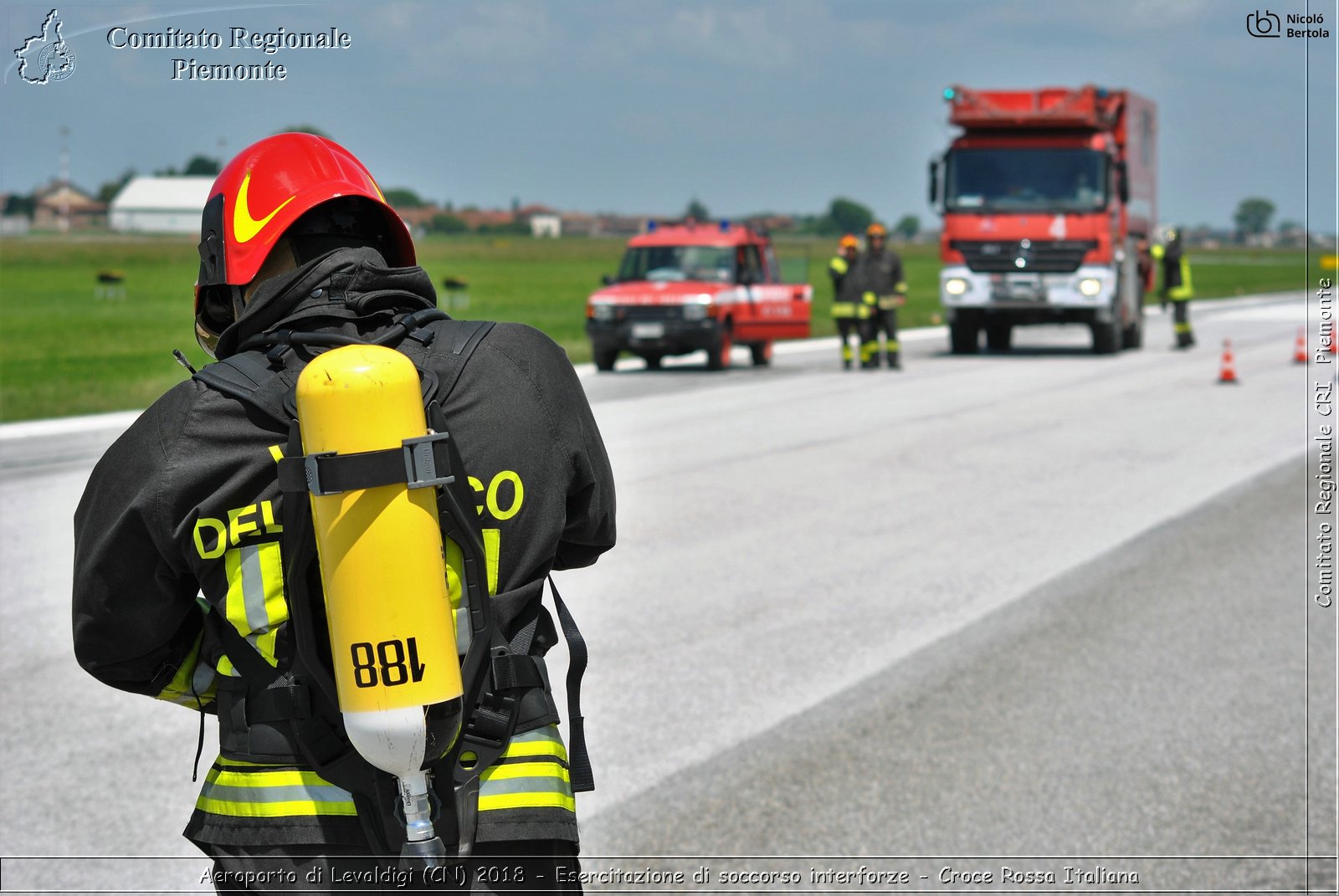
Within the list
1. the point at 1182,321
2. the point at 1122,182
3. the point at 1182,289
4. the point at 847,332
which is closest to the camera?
the point at 847,332

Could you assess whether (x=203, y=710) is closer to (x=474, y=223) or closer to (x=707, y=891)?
(x=707, y=891)

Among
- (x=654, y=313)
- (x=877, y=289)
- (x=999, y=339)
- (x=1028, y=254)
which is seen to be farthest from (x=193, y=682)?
(x=999, y=339)

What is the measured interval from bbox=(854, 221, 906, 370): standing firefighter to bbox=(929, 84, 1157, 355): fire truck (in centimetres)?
183

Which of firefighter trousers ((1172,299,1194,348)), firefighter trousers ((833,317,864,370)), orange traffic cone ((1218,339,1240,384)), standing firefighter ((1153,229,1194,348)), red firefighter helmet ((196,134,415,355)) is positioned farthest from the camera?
firefighter trousers ((1172,299,1194,348))

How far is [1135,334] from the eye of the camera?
2578 cm

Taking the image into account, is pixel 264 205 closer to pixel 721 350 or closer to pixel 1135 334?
pixel 721 350

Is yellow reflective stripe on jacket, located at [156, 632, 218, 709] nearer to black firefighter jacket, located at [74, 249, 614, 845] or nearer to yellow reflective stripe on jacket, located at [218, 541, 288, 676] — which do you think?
black firefighter jacket, located at [74, 249, 614, 845]

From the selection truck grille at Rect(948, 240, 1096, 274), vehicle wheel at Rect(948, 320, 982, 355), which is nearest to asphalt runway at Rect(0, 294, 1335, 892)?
truck grille at Rect(948, 240, 1096, 274)

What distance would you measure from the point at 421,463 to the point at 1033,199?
21.5m

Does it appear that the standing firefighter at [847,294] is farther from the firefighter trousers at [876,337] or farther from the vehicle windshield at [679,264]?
the vehicle windshield at [679,264]

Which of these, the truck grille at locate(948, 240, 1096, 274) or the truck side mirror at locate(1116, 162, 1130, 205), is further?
the truck side mirror at locate(1116, 162, 1130, 205)

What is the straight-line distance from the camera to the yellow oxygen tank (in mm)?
1880

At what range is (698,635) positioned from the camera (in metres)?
6.76

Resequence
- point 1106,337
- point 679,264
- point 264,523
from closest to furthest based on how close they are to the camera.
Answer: point 264,523 < point 679,264 < point 1106,337
